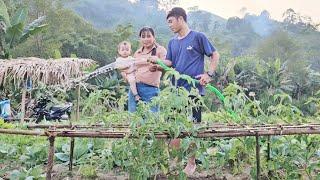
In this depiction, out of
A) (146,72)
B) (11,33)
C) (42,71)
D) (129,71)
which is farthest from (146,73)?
(11,33)

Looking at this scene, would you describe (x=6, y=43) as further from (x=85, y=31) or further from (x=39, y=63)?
(x=85, y=31)

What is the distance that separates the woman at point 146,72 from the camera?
14.0 ft

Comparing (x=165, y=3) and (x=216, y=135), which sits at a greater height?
(x=165, y=3)

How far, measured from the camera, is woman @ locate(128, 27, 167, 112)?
4258mm

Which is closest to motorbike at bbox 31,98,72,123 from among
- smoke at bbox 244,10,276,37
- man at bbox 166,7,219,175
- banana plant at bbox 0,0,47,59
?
banana plant at bbox 0,0,47,59

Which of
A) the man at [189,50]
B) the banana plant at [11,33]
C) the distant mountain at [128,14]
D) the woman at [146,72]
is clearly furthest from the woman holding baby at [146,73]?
the distant mountain at [128,14]

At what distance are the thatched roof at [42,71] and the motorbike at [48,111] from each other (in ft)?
11.7

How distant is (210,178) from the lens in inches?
136

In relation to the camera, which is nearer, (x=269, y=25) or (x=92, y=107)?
(x=92, y=107)

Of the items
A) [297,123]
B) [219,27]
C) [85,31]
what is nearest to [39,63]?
[297,123]

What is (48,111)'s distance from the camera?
508 inches

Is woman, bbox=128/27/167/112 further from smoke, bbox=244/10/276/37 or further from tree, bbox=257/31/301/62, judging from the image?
smoke, bbox=244/10/276/37

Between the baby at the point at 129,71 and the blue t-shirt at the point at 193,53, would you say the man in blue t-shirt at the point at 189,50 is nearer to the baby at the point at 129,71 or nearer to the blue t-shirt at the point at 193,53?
the blue t-shirt at the point at 193,53

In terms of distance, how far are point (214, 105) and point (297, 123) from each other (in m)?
16.7
